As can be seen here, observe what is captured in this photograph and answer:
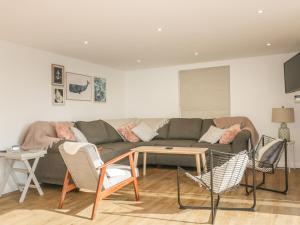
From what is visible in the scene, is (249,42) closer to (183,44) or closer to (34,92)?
(183,44)

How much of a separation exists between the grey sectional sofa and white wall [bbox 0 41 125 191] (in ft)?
1.47

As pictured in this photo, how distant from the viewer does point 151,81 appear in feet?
21.7

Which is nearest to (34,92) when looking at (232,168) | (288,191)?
(232,168)

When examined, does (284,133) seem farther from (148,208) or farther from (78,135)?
(78,135)

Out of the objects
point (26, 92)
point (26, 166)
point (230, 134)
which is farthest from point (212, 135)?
point (26, 92)

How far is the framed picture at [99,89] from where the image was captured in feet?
19.2

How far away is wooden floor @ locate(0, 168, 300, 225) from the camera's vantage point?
9.10 ft

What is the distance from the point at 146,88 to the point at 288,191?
3972mm

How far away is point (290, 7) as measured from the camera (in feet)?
9.32

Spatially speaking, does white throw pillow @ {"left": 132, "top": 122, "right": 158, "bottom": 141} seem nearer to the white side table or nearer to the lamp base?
the white side table

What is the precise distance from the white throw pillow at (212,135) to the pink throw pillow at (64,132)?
2472 millimetres

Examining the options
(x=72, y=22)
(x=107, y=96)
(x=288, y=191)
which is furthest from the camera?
(x=107, y=96)

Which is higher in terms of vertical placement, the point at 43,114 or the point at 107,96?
the point at 107,96

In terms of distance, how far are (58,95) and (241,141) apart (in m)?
3.32
